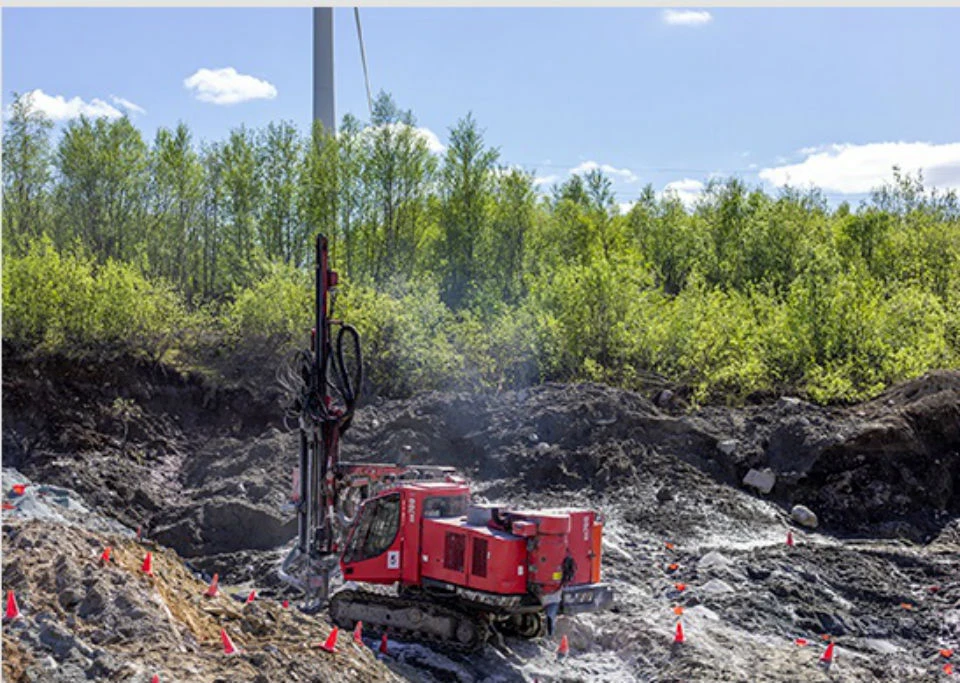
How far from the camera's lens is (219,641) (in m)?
7.47

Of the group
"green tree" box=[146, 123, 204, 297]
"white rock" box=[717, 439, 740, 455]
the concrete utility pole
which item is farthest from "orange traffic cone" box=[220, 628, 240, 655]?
"green tree" box=[146, 123, 204, 297]

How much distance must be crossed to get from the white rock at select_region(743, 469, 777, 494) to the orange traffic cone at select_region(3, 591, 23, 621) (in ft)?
41.6

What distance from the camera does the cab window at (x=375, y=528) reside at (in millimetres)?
10195

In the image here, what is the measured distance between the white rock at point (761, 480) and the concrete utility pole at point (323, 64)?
19.3m

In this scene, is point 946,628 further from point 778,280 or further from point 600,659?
point 778,280

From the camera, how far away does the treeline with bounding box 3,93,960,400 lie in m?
23.0

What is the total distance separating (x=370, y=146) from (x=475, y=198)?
540 centimetres

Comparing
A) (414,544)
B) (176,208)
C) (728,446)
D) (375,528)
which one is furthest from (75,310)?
(414,544)

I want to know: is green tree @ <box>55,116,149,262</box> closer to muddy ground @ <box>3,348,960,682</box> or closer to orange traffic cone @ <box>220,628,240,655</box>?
muddy ground @ <box>3,348,960,682</box>

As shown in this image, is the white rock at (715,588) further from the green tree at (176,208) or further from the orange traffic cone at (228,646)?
the green tree at (176,208)

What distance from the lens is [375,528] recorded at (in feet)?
33.8

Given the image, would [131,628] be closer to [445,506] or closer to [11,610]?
[11,610]

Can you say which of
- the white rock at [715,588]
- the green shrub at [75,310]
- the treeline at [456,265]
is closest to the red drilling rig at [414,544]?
the white rock at [715,588]

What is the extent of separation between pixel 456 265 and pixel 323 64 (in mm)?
9705
